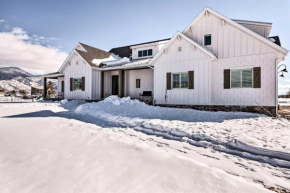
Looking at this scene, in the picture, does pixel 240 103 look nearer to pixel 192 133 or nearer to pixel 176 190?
pixel 192 133

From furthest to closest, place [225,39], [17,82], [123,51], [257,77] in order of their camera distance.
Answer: [17,82], [123,51], [225,39], [257,77]

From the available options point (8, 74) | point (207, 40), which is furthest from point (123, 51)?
point (8, 74)

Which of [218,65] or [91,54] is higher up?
[91,54]

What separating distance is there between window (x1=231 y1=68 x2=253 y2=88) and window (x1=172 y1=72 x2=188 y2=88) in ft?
9.04

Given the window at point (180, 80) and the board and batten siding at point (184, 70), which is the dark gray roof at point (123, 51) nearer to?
the board and batten siding at point (184, 70)

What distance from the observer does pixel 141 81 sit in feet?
50.8

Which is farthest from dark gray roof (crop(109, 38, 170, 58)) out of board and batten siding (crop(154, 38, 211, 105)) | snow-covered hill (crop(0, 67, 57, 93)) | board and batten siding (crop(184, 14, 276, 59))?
snow-covered hill (crop(0, 67, 57, 93))

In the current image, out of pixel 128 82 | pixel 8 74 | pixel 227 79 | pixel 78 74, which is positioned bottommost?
pixel 227 79

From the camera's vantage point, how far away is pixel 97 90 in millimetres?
15781

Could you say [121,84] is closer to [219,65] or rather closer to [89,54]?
[89,54]

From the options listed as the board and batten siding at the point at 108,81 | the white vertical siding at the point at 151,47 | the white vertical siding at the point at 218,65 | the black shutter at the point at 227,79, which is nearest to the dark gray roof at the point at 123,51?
the white vertical siding at the point at 151,47

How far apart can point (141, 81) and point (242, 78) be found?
8.55 meters

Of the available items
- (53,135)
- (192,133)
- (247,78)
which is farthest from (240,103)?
(53,135)

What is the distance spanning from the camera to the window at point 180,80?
10.7m
